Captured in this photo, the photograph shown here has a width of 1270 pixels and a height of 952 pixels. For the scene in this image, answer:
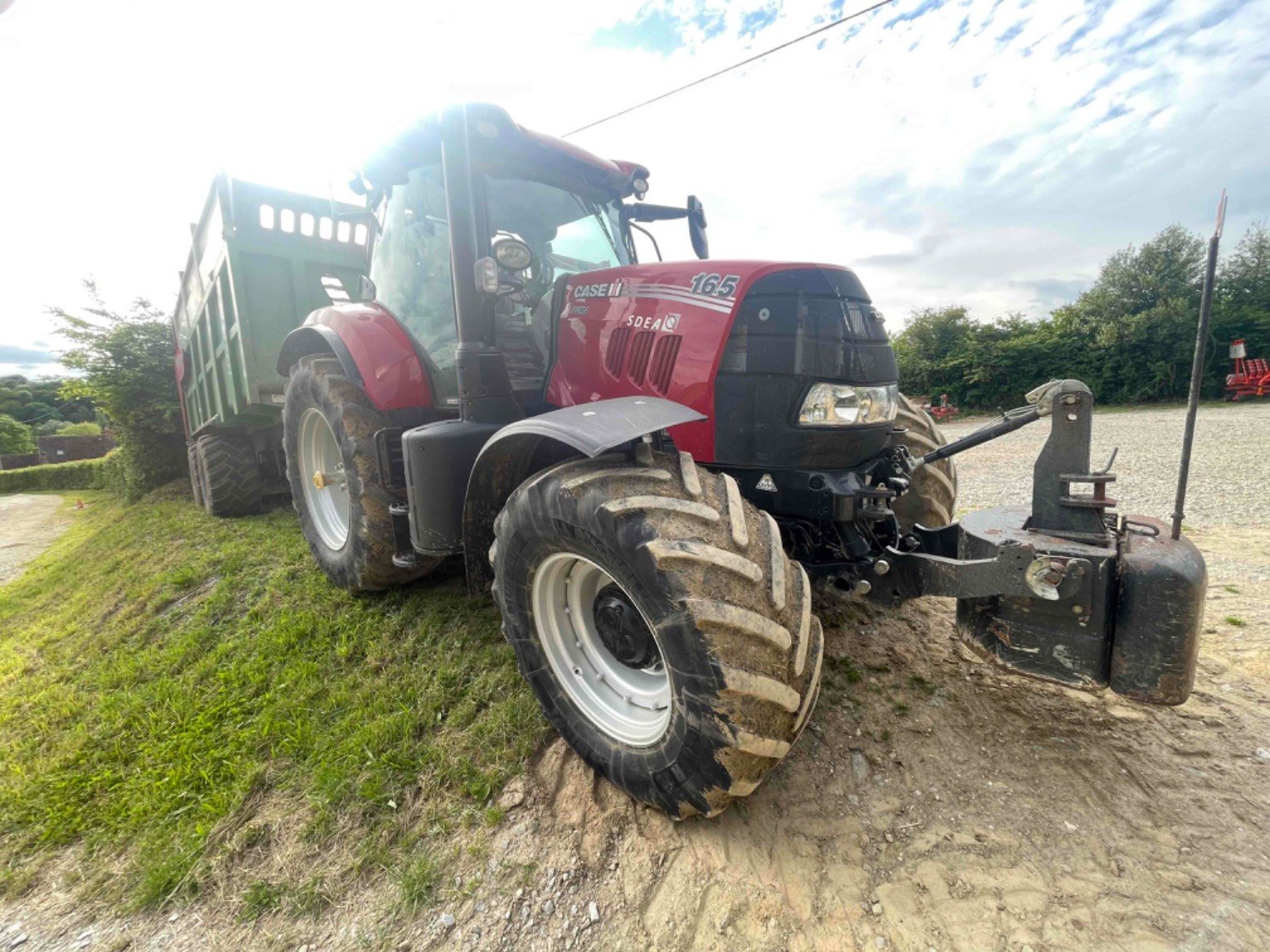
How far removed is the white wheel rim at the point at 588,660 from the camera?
2.02 meters

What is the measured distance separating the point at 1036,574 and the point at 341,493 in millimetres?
3706

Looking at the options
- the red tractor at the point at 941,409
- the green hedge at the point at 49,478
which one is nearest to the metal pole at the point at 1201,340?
the red tractor at the point at 941,409

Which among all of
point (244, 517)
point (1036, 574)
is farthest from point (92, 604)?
point (1036, 574)

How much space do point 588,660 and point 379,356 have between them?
1.93 meters

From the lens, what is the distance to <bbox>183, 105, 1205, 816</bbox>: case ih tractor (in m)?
1.62

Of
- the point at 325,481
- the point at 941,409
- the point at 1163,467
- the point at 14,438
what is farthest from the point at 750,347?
the point at 14,438

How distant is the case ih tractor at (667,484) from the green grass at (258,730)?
0.37 metres

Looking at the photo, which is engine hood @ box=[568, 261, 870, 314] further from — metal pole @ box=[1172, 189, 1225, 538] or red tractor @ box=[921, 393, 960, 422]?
red tractor @ box=[921, 393, 960, 422]

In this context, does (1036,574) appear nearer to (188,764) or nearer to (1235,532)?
(188,764)

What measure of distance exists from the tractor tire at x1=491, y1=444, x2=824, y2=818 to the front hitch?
575mm

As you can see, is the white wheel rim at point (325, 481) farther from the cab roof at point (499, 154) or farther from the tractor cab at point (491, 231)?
the cab roof at point (499, 154)

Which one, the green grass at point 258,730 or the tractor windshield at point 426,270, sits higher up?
the tractor windshield at point 426,270

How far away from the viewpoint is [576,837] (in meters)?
1.87

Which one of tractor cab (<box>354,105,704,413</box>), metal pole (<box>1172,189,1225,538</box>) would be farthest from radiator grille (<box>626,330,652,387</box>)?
metal pole (<box>1172,189,1225,538</box>)
